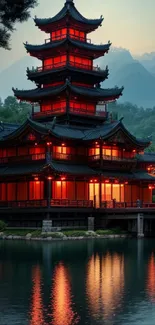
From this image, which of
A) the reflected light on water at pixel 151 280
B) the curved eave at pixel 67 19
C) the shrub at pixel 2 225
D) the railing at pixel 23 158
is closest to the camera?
the reflected light on water at pixel 151 280

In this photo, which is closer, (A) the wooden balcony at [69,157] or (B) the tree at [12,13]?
(B) the tree at [12,13]

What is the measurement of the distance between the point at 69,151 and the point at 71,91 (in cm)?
633

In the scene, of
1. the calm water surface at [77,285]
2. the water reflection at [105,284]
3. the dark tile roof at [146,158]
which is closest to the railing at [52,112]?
the dark tile roof at [146,158]

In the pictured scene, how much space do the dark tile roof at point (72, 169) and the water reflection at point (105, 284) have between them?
1596cm

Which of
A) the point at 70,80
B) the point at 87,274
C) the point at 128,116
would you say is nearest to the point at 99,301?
the point at 87,274

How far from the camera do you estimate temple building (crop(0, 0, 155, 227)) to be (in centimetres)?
5178

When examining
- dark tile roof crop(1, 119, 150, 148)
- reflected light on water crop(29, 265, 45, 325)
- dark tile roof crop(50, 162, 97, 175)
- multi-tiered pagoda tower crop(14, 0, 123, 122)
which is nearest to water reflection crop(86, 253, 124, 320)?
reflected light on water crop(29, 265, 45, 325)

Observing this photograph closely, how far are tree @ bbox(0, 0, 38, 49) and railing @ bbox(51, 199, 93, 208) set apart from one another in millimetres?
34770

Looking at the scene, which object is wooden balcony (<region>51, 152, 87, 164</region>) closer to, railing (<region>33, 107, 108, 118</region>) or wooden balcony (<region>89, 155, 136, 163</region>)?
wooden balcony (<region>89, 155, 136, 163</region>)

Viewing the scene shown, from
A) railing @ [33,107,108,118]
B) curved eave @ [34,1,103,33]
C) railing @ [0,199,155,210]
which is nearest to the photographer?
railing @ [0,199,155,210]

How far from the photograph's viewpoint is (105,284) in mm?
25531

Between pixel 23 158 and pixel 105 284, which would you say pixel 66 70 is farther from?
pixel 105 284

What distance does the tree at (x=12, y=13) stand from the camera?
16.3m

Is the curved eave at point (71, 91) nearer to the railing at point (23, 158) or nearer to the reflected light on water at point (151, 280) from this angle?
the railing at point (23, 158)
